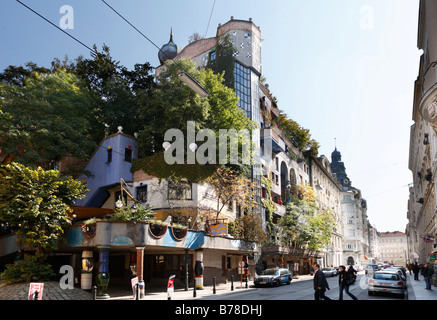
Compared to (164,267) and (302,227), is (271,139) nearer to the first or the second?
(302,227)

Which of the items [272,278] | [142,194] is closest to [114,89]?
[142,194]

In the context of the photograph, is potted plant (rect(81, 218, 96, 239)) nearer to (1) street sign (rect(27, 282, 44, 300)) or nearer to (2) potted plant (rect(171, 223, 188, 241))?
(2) potted plant (rect(171, 223, 188, 241))

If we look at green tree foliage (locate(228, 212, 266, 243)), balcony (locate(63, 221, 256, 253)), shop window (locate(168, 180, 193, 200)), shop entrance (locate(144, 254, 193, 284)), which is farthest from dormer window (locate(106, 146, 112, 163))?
balcony (locate(63, 221, 256, 253))

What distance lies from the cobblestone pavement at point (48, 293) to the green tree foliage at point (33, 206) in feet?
7.12

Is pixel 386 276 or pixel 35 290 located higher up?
pixel 35 290

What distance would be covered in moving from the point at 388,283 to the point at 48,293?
57.3 feet

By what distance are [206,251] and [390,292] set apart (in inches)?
533

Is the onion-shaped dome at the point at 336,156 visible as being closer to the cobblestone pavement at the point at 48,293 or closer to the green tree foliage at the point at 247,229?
the green tree foliage at the point at 247,229

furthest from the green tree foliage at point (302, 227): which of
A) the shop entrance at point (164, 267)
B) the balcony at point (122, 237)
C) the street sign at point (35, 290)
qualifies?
the street sign at point (35, 290)

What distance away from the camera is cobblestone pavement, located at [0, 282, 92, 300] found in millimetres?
17266

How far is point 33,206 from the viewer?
19.5 metres

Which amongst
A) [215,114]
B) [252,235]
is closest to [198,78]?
[215,114]
